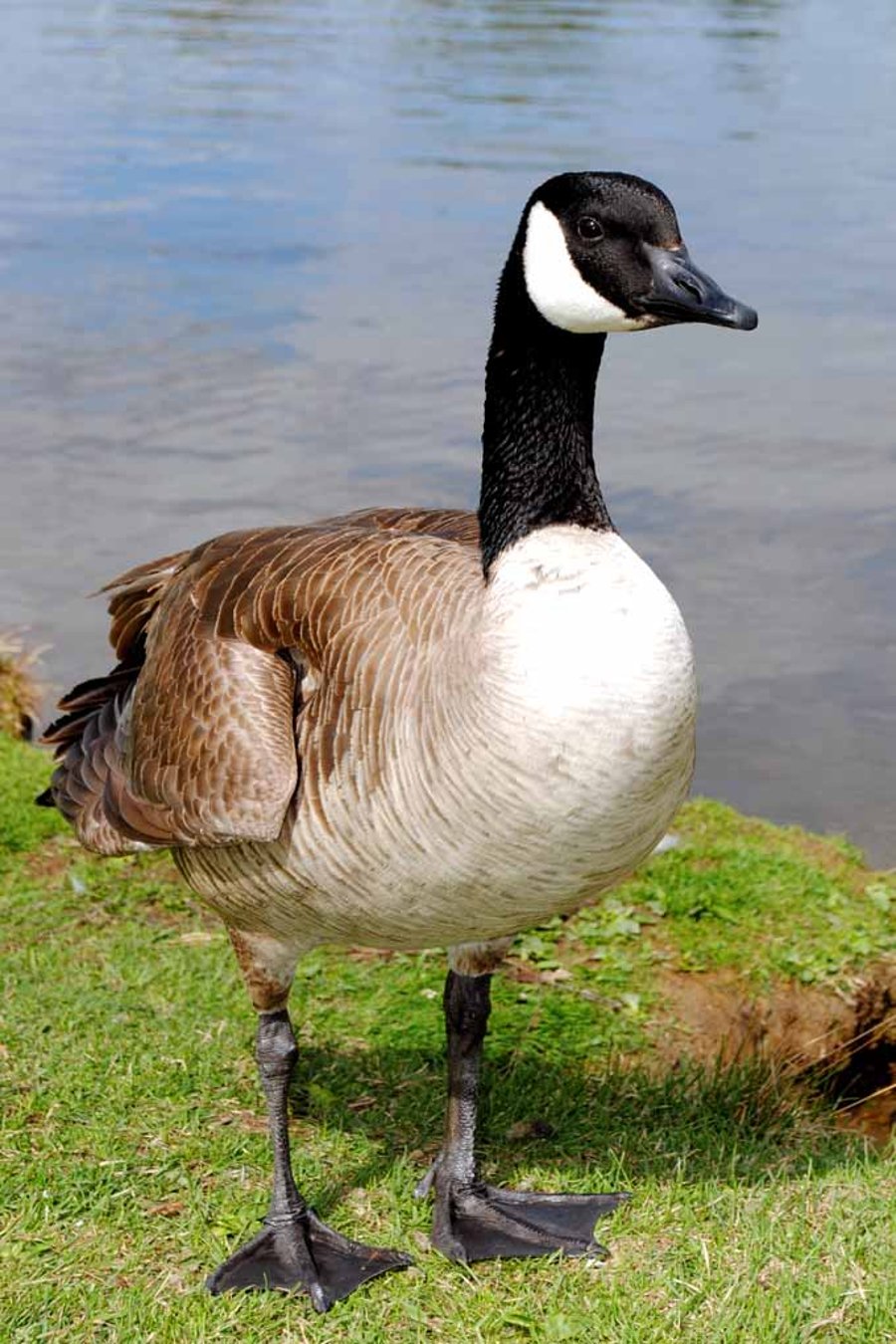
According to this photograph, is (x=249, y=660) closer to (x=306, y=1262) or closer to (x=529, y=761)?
(x=529, y=761)

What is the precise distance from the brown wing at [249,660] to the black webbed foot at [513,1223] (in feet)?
4.31

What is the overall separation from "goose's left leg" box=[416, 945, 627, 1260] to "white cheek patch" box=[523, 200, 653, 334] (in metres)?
1.87

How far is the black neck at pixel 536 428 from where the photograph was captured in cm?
397

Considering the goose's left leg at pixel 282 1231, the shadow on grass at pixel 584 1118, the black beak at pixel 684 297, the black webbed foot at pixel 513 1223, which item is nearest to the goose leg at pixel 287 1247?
the goose's left leg at pixel 282 1231

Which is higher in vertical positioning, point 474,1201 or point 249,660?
point 249,660

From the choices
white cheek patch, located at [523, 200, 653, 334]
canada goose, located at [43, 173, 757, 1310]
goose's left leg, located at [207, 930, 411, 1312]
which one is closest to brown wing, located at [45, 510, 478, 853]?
canada goose, located at [43, 173, 757, 1310]

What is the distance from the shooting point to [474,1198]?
4.61m

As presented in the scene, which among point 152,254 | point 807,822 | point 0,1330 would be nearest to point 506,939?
point 0,1330

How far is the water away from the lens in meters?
10.1

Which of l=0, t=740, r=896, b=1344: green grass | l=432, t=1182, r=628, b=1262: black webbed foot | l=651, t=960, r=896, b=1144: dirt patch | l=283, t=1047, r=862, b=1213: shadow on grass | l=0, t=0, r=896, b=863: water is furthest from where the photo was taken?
l=0, t=0, r=896, b=863: water

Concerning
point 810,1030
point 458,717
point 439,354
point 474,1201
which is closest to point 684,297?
point 458,717

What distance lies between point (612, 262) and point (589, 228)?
11 centimetres

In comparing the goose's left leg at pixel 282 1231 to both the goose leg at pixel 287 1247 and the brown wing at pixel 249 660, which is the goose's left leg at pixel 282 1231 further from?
the brown wing at pixel 249 660

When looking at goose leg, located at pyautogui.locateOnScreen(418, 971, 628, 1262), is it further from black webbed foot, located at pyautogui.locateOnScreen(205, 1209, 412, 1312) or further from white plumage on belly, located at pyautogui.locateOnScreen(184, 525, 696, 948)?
white plumage on belly, located at pyautogui.locateOnScreen(184, 525, 696, 948)
